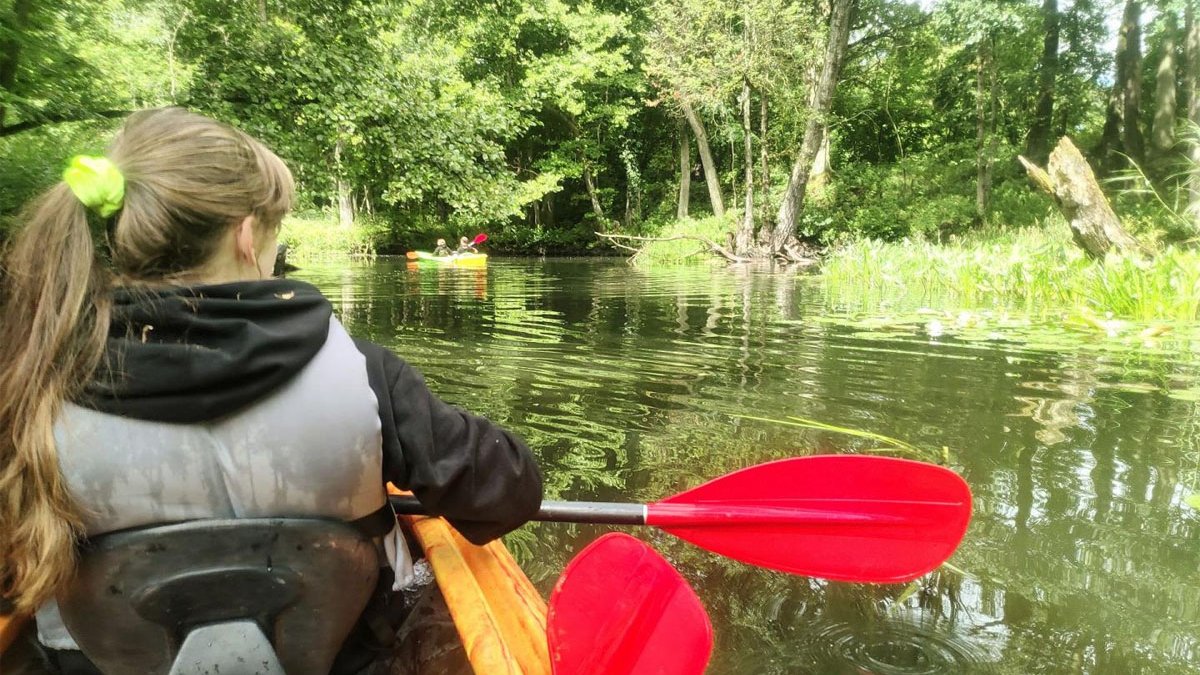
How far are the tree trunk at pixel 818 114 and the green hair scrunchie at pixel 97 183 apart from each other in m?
12.4

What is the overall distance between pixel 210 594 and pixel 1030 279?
7.08m

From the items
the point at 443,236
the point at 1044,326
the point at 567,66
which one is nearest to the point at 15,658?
the point at 1044,326

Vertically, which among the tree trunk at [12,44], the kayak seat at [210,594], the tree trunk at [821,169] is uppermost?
the tree trunk at [821,169]

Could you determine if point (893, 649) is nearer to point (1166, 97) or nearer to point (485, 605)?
point (485, 605)

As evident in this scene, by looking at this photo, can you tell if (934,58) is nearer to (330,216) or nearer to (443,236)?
(443,236)

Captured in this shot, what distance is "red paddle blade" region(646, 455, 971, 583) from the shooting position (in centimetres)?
184

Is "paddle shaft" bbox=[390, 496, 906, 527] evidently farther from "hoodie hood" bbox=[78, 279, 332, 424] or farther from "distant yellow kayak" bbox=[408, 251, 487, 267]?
"distant yellow kayak" bbox=[408, 251, 487, 267]

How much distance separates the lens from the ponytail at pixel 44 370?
948 mm

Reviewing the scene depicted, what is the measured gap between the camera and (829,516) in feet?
6.20

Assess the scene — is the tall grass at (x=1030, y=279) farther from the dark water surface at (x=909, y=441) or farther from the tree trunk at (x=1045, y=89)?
the tree trunk at (x=1045, y=89)

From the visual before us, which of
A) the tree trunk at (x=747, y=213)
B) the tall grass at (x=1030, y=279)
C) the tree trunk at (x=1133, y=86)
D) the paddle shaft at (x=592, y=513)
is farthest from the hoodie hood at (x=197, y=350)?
the tree trunk at (x=1133, y=86)

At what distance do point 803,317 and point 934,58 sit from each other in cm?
1518

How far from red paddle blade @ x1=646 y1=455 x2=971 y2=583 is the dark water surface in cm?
12

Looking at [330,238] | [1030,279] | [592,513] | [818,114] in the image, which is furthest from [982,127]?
[592,513]
